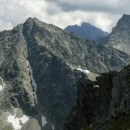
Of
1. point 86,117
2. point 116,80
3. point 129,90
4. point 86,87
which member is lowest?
point 129,90

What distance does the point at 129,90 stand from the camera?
5509 cm

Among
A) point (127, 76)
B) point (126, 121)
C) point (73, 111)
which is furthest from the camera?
point (73, 111)

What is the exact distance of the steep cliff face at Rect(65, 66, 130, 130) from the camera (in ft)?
157

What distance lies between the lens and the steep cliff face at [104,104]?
47828mm

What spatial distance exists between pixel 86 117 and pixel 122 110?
3324 inches

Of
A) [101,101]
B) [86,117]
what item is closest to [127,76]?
[101,101]

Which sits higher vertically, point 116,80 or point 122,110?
point 116,80

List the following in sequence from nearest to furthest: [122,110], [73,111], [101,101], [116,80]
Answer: [122,110], [116,80], [101,101], [73,111]

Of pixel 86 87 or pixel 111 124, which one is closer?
pixel 111 124

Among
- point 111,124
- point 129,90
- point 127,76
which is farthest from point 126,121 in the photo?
point 127,76

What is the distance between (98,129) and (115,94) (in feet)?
63.3

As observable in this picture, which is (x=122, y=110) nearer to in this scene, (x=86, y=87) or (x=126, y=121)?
(x=126, y=121)

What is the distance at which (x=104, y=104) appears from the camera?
381 feet

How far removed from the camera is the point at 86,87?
137125 millimetres
